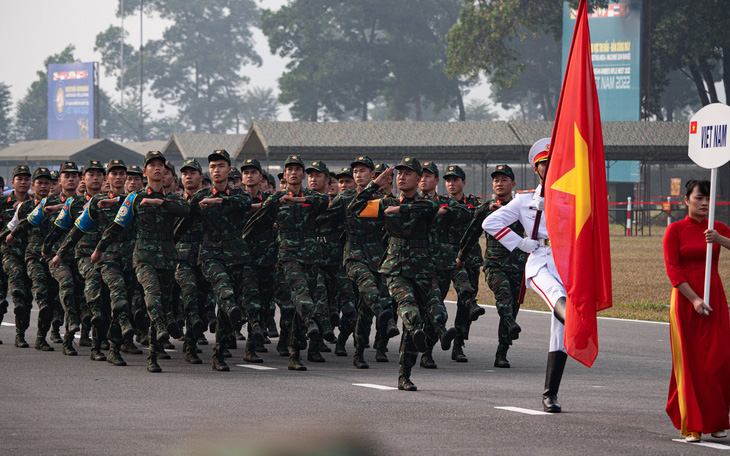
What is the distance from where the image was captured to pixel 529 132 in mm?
36688

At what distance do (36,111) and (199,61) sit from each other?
21.0 meters

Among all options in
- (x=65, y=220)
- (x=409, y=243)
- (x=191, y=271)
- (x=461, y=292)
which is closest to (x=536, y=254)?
(x=409, y=243)

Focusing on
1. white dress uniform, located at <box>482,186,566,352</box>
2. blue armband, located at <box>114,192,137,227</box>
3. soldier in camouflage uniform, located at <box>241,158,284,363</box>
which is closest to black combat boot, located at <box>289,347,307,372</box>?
soldier in camouflage uniform, located at <box>241,158,284,363</box>

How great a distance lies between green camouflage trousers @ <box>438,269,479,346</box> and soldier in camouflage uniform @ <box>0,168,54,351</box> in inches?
175

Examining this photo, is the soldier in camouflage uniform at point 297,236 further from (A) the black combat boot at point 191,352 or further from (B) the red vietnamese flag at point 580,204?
(B) the red vietnamese flag at point 580,204

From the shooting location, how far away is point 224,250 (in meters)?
10.5

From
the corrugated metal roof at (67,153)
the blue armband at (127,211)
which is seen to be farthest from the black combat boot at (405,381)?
the corrugated metal roof at (67,153)

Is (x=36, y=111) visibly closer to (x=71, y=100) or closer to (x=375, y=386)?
(x=71, y=100)

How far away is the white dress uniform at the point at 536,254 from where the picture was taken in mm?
8078

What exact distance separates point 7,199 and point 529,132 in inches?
1005

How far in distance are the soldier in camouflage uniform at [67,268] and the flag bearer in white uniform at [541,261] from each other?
492 cm

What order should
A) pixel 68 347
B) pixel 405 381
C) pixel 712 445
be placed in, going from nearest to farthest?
pixel 712 445 < pixel 405 381 < pixel 68 347

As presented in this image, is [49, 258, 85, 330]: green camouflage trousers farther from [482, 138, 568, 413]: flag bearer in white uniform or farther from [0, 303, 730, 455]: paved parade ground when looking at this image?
[482, 138, 568, 413]: flag bearer in white uniform

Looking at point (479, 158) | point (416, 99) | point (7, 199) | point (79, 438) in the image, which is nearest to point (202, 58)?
point (416, 99)
